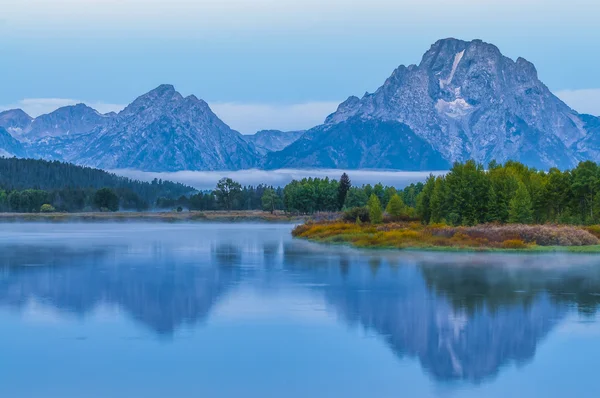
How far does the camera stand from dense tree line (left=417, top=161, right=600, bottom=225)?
91.5 meters

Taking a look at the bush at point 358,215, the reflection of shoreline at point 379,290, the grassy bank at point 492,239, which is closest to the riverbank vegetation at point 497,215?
the grassy bank at point 492,239

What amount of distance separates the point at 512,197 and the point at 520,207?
11.5 feet

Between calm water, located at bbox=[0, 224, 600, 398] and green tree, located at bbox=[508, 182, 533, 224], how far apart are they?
104ft

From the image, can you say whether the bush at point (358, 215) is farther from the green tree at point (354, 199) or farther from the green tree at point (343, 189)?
the green tree at point (343, 189)

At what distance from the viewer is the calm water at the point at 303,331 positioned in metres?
24.1

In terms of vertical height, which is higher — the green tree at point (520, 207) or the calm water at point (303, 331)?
the green tree at point (520, 207)

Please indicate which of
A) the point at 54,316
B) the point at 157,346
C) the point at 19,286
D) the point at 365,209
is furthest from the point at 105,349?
the point at 365,209

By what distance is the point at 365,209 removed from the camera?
122 meters

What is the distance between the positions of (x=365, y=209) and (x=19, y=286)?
262 feet

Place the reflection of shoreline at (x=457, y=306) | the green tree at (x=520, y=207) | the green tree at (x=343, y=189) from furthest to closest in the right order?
the green tree at (x=343, y=189), the green tree at (x=520, y=207), the reflection of shoreline at (x=457, y=306)

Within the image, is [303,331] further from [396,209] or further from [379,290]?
[396,209]

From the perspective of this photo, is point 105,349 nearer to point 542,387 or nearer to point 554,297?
point 542,387

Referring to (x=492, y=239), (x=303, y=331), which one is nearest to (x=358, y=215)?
(x=492, y=239)

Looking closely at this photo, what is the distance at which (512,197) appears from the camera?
92.5 meters
